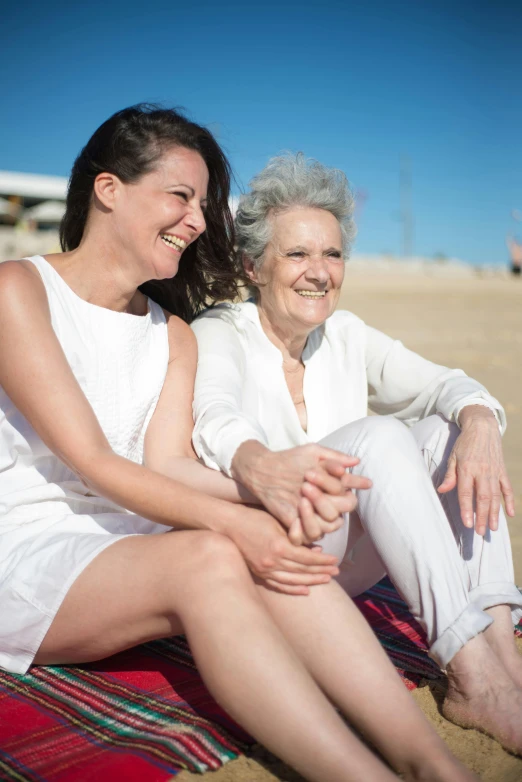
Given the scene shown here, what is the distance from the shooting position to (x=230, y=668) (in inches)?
75.1

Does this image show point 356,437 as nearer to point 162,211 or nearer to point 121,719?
point 162,211

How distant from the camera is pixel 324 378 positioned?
3.39m

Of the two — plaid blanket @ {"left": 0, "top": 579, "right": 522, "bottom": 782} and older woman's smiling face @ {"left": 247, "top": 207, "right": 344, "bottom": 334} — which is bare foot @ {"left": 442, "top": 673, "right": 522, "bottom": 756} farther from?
older woman's smiling face @ {"left": 247, "top": 207, "right": 344, "bottom": 334}

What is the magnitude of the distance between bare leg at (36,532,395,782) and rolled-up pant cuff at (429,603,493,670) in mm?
437

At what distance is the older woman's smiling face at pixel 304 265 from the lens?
10.5 feet

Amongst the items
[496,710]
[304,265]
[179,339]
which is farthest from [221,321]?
[496,710]

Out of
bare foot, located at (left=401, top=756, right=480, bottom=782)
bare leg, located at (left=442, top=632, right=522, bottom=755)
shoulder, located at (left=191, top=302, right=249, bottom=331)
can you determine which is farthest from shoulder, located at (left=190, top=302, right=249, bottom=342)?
bare foot, located at (left=401, top=756, right=480, bottom=782)

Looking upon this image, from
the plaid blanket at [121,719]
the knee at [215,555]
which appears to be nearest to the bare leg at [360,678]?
the knee at [215,555]

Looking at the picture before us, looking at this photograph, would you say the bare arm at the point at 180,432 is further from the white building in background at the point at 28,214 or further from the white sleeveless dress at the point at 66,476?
the white building in background at the point at 28,214

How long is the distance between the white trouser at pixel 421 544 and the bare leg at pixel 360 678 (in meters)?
0.29

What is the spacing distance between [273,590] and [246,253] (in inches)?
67.1

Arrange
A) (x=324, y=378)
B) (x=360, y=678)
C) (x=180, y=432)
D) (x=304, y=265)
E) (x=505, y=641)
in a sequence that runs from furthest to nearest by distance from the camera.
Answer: (x=324, y=378) → (x=304, y=265) → (x=180, y=432) → (x=505, y=641) → (x=360, y=678)

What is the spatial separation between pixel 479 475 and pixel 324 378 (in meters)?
0.95

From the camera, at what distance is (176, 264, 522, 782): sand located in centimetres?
213
